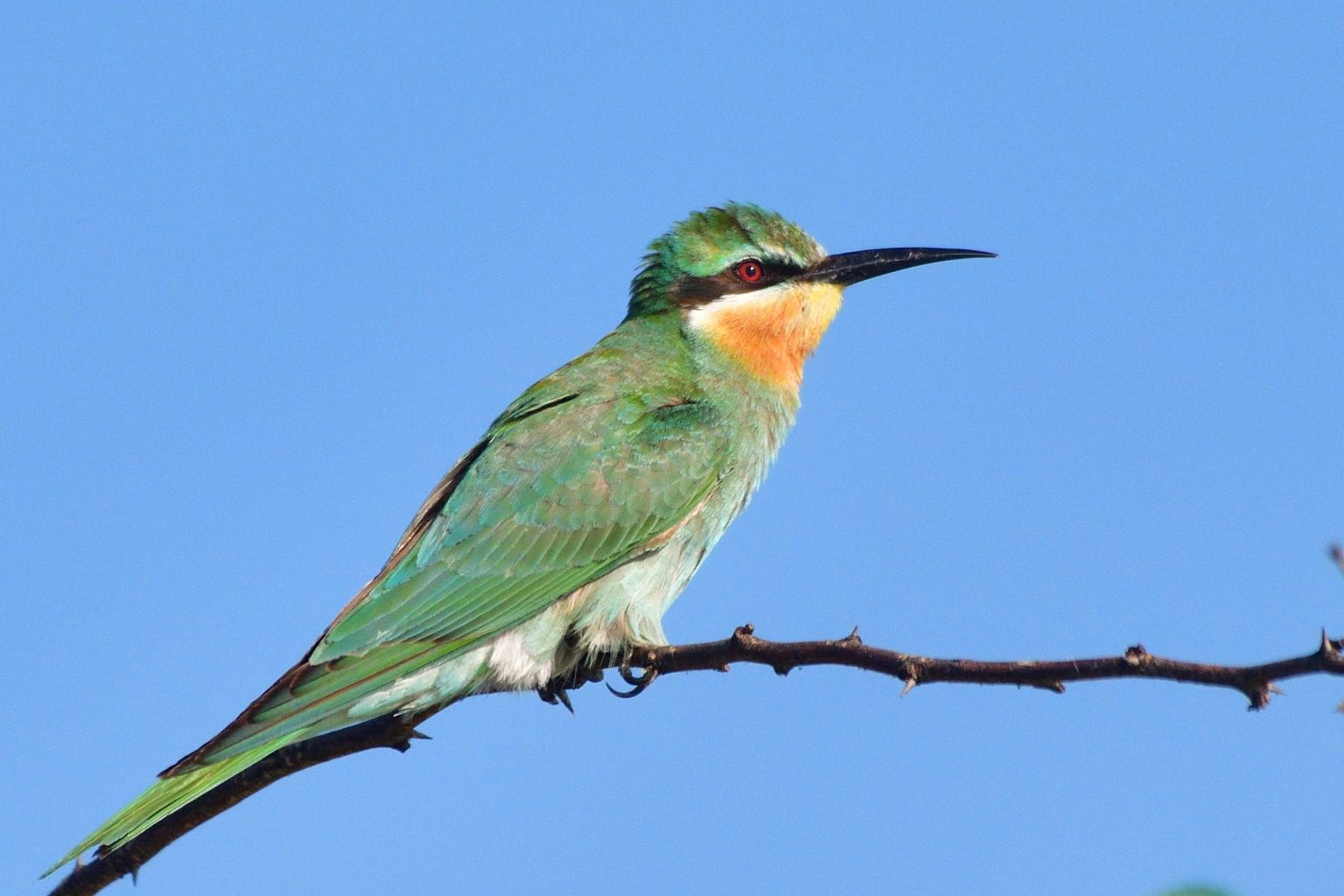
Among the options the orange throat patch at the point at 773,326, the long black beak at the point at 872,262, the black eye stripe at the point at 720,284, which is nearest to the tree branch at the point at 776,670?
the orange throat patch at the point at 773,326

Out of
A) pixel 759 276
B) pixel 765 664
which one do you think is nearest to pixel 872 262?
pixel 759 276

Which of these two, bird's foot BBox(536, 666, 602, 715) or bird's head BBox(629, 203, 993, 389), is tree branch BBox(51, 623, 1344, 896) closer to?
bird's foot BBox(536, 666, 602, 715)

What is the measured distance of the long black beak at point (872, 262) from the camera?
4836 millimetres

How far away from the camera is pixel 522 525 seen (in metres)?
3.93

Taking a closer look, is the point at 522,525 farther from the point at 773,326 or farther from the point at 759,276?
the point at 759,276

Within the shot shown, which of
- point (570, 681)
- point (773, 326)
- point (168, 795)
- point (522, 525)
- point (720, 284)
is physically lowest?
point (168, 795)

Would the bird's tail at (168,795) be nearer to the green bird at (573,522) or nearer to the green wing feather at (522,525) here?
the green bird at (573,522)

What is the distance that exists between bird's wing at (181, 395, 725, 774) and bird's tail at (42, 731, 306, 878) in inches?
12.7

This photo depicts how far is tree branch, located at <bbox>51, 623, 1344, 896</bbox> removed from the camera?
174cm

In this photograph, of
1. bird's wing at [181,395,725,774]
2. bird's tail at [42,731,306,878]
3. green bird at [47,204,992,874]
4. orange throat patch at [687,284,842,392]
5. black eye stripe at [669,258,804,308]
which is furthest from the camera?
black eye stripe at [669,258,804,308]

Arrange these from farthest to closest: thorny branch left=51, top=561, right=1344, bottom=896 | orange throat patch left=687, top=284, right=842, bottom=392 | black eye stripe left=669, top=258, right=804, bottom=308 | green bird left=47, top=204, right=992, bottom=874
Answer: black eye stripe left=669, top=258, right=804, bottom=308
orange throat patch left=687, top=284, right=842, bottom=392
green bird left=47, top=204, right=992, bottom=874
thorny branch left=51, top=561, right=1344, bottom=896

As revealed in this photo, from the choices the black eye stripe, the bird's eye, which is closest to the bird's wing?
the black eye stripe

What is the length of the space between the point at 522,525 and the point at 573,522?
0.14 metres

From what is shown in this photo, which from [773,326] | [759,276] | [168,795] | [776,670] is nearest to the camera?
[776,670]
